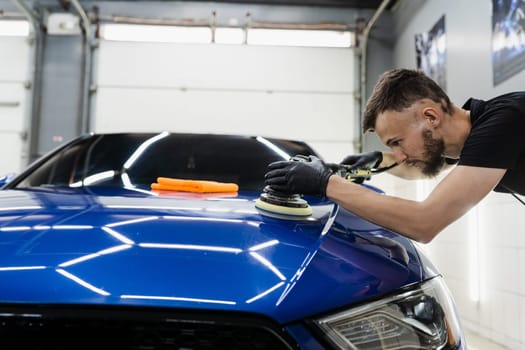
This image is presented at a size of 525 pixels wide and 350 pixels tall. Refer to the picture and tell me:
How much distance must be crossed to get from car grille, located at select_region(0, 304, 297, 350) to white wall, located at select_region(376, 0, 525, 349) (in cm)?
277

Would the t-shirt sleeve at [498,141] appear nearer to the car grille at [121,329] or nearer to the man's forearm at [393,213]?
the man's forearm at [393,213]

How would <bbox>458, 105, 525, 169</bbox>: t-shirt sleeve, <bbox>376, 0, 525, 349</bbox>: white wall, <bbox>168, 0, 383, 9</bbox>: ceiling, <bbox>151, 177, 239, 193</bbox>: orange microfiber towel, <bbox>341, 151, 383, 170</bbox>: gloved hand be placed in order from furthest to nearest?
<bbox>168, 0, 383, 9</bbox>: ceiling → <bbox>376, 0, 525, 349</bbox>: white wall → <bbox>341, 151, 383, 170</bbox>: gloved hand → <bbox>151, 177, 239, 193</bbox>: orange microfiber towel → <bbox>458, 105, 525, 169</bbox>: t-shirt sleeve

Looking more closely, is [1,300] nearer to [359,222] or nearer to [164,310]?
[164,310]

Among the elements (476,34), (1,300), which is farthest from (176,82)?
(1,300)

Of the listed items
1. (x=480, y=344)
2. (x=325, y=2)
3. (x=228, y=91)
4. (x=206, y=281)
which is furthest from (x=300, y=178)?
(x=325, y=2)

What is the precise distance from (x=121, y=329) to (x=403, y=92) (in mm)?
1105

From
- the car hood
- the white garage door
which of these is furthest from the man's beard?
the white garage door

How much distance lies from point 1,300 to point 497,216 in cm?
320

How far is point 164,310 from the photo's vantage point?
2.21 ft

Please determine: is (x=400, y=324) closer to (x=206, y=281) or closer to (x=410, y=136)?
(x=206, y=281)

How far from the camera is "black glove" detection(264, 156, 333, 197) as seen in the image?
1.13 metres

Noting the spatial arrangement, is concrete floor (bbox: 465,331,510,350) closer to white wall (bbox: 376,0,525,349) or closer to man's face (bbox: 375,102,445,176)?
white wall (bbox: 376,0,525,349)

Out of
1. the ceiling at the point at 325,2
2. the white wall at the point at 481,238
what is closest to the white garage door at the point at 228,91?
the ceiling at the point at 325,2

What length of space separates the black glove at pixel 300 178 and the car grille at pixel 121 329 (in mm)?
508
